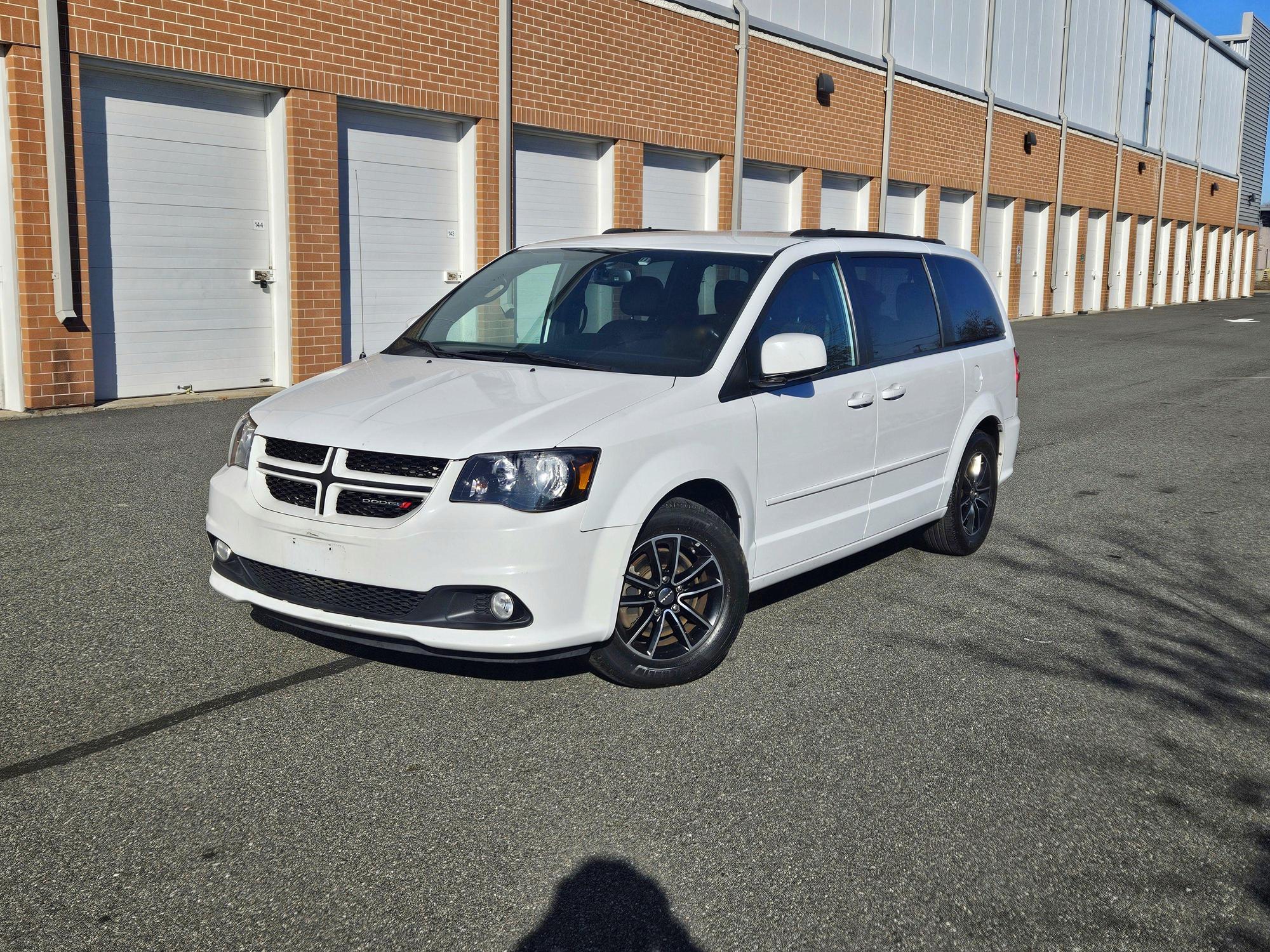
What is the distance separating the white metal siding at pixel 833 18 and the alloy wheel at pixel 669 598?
17288 mm

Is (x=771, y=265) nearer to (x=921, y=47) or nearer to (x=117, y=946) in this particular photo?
(x=117, y=946)

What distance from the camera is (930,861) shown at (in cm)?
348

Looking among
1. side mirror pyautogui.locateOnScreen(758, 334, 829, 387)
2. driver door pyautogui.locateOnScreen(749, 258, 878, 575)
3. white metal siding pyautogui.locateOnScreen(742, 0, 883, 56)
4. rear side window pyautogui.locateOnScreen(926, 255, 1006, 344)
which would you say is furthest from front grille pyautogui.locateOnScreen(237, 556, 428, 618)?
white metal siding pyautogui.locateOnScreen(742, 0, 883, 56)

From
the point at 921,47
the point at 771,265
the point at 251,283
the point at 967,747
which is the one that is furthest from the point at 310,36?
the point at 921,47

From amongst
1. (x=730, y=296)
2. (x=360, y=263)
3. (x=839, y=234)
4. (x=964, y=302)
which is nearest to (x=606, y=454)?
(x=730, y=296)

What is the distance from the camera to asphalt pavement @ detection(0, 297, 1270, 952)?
3189 mm

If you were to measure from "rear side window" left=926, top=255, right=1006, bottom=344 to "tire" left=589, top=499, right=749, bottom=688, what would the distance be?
2.49m

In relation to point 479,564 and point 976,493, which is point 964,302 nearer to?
point 976,493

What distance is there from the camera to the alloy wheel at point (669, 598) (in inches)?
184

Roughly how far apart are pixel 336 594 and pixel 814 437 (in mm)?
2137

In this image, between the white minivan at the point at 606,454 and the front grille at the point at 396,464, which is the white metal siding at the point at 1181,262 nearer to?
the white minivan at the point at 606,454

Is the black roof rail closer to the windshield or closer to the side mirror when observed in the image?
the windshield

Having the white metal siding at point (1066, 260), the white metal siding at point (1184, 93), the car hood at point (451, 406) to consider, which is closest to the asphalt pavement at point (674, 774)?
the car hood at point (451, 406)

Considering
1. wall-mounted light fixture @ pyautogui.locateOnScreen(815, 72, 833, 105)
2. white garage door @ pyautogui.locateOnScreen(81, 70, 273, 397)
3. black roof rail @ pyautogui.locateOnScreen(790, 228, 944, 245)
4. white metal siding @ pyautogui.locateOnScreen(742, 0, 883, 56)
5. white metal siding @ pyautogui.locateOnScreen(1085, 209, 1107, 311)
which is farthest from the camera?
white metal siding @ pyautogui.locateOnScreen(1085, 209, 1107, 311)
